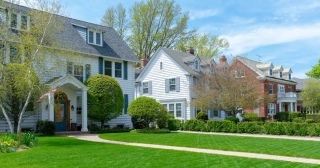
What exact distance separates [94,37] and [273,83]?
23.7 m

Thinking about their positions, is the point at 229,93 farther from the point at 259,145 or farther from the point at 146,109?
the point at 259,145

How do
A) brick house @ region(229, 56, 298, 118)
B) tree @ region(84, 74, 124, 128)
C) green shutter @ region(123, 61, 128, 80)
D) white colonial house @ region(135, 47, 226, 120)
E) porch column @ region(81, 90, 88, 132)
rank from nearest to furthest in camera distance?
porch column @ region(81, 90, 88, 132), tree @ region(84, 74, 124, 128), green shutter @ region(123, 61, 128, 80), white colonial house @ region(135, 47, 226, 120), brick house @ region(229, 56, 298, 118)

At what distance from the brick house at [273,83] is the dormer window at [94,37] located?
17.4m

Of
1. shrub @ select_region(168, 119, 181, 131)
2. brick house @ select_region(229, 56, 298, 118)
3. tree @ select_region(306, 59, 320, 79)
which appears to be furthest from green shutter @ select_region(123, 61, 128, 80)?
tree @ select_region(306, 59, 320, 79)

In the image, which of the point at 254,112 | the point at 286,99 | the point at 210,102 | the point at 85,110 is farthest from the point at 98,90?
the point at 286,99

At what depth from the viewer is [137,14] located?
4081cm

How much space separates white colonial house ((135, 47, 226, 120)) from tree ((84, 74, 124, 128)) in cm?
967

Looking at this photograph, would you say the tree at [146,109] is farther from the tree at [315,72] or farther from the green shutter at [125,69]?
the tree at [315,72]

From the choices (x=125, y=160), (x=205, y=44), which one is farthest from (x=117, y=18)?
(x=125, y=160)

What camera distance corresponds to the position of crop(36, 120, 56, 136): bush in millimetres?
17125

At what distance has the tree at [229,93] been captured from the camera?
900 inches

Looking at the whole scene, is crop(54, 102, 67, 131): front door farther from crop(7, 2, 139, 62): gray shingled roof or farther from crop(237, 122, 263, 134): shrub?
crop(237, 122, 263, 134): shrub

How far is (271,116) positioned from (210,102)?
1504 cm

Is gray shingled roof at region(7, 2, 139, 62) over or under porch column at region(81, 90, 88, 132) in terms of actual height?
over
